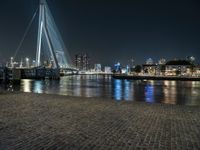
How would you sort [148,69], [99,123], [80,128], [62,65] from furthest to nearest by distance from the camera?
[148,69], [62,65], [99,123], [80,128]

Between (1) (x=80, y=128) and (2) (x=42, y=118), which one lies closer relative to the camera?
(1) (x=80, y=128)

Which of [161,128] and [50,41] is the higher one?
[50,41]

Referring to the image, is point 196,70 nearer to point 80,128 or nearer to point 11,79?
point 11,79

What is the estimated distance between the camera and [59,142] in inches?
211

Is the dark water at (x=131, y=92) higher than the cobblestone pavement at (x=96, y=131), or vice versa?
the cobblestone pavement at (x=96, y=131)

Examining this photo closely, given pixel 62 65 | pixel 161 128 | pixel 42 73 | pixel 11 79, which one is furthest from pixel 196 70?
pixel 161 128

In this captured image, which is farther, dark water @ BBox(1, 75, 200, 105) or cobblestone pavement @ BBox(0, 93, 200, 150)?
dark water @ BBox(1, 75, 200, 105)

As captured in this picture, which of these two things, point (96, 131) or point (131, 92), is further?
point (131, 92)

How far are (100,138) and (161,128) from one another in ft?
6.62

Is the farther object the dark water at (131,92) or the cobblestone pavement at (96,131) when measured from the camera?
the dark water at (131,92)

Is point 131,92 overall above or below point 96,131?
below

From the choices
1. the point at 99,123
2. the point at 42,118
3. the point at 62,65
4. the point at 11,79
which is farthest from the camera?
the point at 62,65

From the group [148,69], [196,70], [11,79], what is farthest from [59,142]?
[148,69]

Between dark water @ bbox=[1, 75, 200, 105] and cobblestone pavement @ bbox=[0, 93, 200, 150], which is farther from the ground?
cobblestone pavement @ bbox=[0, 93, 200, 150]
